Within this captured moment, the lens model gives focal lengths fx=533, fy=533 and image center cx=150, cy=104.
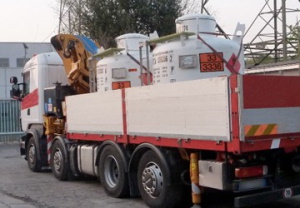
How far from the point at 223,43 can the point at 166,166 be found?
2466mm

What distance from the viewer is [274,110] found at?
706 cm

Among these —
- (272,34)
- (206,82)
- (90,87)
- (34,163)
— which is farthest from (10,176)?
(272,34)

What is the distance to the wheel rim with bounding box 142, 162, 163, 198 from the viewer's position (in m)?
8.30

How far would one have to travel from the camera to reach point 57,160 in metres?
12.2

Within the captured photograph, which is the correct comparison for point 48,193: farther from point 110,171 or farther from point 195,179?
point 195,179

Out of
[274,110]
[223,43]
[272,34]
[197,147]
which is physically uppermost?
[272,34]

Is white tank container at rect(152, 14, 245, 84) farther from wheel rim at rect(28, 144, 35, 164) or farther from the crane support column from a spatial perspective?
wheel rim at rect(28, 144, 35, 164)

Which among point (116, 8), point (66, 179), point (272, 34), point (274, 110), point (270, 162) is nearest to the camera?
point (274, 110)

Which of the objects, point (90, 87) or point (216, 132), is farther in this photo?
point (90, 87)

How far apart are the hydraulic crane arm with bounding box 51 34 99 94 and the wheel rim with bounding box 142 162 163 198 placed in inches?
180

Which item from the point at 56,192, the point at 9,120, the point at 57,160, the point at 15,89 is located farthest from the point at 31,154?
the point at 9,120

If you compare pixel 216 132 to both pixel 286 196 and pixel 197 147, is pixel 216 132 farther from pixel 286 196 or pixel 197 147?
pixel 286 196

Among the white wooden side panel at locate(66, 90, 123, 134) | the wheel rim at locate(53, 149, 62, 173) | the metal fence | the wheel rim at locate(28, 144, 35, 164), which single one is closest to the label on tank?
the white wooden side panel at locate(66, 90, 123, 134)

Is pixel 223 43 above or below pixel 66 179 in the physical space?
above
